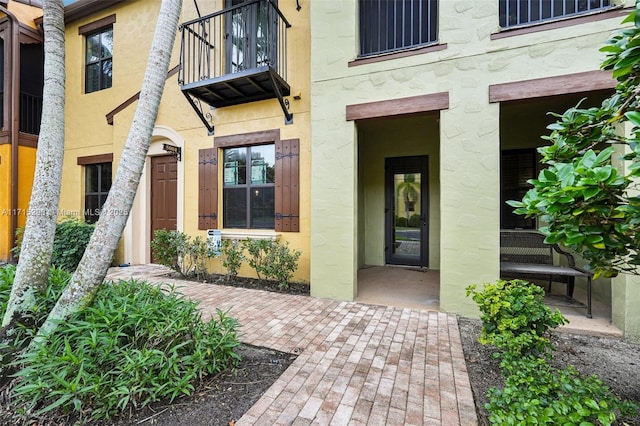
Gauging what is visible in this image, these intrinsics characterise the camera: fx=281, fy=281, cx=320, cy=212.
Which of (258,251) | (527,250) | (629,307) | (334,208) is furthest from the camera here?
(258,251)

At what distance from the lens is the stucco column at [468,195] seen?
333 cm

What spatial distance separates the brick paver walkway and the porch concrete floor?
12.7 inches

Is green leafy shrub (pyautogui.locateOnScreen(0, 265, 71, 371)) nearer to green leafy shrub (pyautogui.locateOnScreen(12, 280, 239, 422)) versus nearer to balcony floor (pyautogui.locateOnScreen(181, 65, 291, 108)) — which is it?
green leafy shrub (pyautogui.locateOnScreen(12, 280, 239, 422))

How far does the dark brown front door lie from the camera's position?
20.1ft

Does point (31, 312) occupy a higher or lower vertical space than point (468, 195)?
lower

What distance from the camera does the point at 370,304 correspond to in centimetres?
379

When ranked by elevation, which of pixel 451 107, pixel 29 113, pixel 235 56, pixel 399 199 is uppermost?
pixel 235 56

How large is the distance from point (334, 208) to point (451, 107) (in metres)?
1.96

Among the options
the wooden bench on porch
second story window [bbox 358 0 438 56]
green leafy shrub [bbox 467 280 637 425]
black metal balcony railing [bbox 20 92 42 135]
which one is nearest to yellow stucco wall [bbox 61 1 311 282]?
black metal balcony railing [bbox 20 92 42 135]

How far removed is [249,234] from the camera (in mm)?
5148

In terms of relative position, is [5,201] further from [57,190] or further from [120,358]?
[120,358]

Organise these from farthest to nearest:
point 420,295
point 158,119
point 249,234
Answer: point 158,119 → point 249,234 → point 420,295

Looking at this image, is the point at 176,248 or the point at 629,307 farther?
the point at 176,248

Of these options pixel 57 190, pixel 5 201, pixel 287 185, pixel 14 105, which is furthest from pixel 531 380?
pixel 14 105
